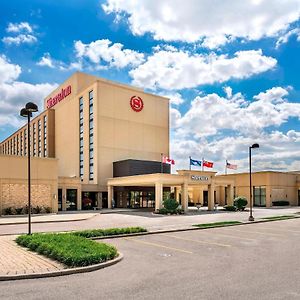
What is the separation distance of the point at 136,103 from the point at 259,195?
27154 millimetres

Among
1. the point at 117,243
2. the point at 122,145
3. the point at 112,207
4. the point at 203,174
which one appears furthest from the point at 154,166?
the point at 117,243

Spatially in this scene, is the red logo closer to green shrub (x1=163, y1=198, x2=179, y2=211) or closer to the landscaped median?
green shrub (x1=163, y1=198, x2=179, y2=211)

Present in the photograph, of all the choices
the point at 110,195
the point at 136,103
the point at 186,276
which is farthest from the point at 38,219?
the point at 136,103

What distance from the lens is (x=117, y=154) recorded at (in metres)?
60.6

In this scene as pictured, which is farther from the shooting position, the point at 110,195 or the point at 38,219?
the point at 110,195

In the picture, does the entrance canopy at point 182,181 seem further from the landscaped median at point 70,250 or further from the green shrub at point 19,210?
the landscaped median at point 70,250

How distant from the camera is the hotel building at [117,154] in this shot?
51.3m

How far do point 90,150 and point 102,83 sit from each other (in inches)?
457

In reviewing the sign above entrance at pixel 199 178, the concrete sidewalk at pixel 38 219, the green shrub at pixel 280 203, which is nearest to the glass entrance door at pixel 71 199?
the concrete sidewalk at pixel 38 219

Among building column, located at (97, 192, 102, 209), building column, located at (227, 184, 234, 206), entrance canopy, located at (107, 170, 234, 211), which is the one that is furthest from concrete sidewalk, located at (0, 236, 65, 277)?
building column, located at (97, 192, 102, 209)

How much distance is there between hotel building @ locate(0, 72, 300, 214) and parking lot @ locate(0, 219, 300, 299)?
1097 inches

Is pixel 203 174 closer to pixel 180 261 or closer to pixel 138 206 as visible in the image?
pixel 138 206

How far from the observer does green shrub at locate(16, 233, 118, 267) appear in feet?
36.6

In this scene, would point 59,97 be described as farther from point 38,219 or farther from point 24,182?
point 38,219
